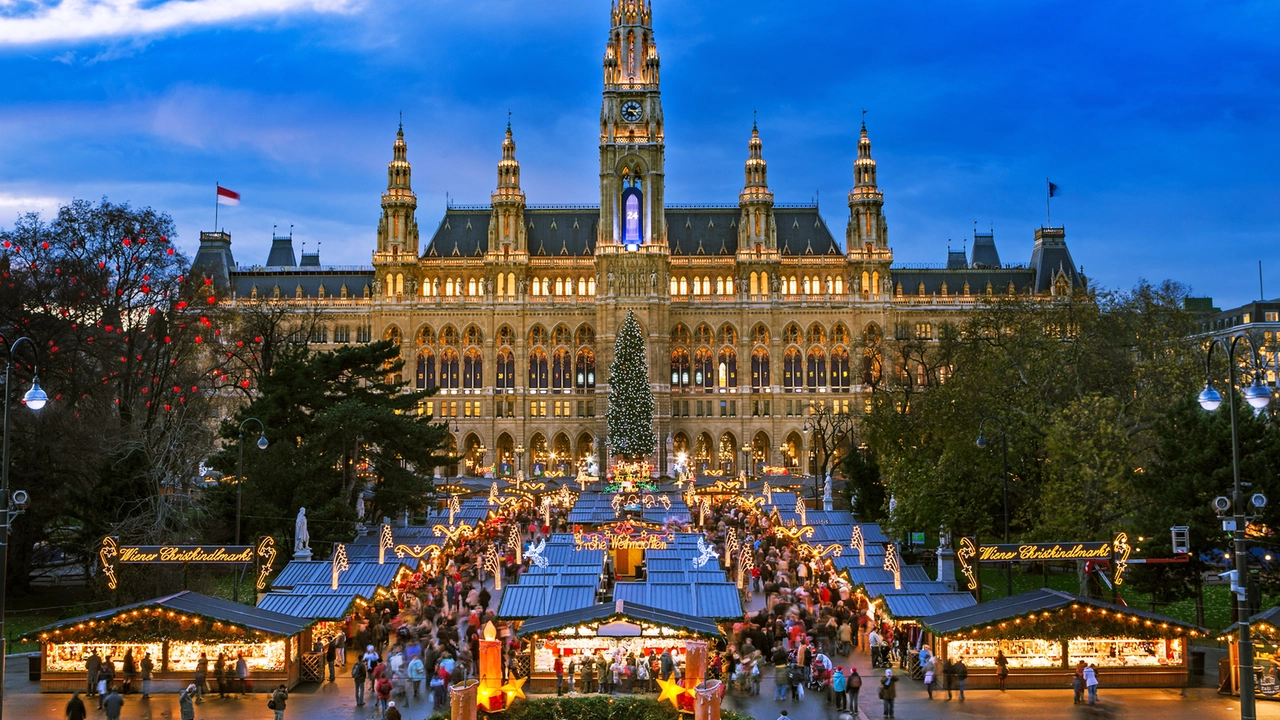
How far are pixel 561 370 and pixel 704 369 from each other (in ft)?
44.2

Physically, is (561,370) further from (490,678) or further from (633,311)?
(490,678)

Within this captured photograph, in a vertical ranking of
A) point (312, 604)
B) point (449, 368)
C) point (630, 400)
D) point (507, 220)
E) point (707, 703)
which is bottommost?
point (707, 703)

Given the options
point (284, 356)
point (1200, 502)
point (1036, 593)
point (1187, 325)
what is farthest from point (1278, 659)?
point (284, 356)

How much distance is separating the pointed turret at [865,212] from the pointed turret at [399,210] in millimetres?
41265

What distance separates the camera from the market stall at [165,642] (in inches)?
1106

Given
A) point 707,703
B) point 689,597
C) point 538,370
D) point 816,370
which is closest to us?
point 707,703

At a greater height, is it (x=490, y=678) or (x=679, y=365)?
(x=679, y=365)

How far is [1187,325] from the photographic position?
2170 inches

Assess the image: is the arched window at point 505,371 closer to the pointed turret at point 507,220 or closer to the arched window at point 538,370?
the arched window at point 538,370

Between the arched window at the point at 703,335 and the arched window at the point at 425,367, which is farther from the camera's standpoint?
the arched window at the point at 703,335

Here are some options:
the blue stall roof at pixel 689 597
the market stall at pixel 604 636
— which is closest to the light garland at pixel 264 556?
the market stall at pixel 604 636

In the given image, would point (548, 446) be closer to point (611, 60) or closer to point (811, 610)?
point (611, 60)

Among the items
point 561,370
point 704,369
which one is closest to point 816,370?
point 704,369

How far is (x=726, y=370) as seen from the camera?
102500mm
